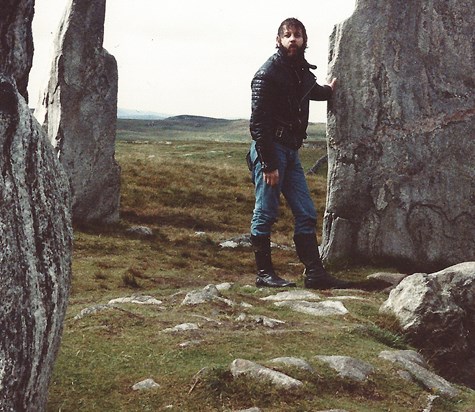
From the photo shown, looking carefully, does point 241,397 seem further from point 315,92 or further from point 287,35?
point 315,92

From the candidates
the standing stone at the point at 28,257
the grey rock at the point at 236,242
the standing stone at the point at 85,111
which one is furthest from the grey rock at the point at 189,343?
the standing stone at the point at 85,111

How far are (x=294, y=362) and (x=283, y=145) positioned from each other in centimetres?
497

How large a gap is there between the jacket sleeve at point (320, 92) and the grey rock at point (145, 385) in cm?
693

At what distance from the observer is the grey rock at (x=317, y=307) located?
989 cm

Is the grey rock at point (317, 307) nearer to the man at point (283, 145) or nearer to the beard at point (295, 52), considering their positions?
the man at point (283, 145)

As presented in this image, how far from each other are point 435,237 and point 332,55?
3.34 m

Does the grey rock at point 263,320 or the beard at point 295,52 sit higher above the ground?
the beard at point 295,52

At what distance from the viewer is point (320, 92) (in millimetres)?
12914

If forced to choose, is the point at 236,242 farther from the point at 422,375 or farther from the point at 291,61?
the point at 422,375

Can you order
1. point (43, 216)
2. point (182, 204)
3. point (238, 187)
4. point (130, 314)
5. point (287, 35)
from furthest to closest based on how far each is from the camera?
point (238, 187) → point (182, 204) → point (287, 35) → point (130, 314) → point (43, 216)

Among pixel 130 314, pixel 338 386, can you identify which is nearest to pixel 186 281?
pixel 130 314

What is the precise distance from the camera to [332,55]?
13.5 metres

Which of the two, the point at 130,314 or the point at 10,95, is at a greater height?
the point at 10,95

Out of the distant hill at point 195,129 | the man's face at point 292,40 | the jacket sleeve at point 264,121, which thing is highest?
the man's face at point 292,40
